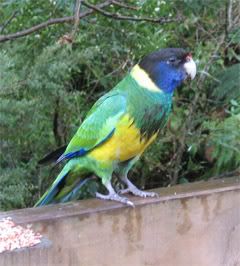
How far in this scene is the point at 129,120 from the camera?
6.27 feet

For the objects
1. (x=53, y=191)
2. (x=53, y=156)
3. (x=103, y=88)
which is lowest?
(x=53, y=191)

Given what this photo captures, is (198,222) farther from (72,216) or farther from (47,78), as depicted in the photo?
(47,78)

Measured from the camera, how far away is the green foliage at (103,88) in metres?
2.38

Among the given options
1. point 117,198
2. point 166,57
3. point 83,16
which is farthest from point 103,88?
point 117,198

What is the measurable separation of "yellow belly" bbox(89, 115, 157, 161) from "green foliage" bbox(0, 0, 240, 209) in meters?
0.48

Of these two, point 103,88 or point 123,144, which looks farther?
point 103,88

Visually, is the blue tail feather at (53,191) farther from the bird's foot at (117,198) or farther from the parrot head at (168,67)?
the parrot head at (168,67)

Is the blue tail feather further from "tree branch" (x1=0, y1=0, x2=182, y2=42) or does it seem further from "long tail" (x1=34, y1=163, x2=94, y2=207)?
"tree branch" (x1=0, y1=0, x2=182, y2=42)

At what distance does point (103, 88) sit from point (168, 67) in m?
0.86

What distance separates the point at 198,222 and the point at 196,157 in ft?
3.65

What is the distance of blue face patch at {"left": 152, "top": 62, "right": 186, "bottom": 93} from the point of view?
1.97 metres

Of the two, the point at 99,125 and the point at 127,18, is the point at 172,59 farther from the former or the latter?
the point at 127,18

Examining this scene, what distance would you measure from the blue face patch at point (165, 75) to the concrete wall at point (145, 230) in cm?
33

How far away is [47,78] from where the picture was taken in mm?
2398
